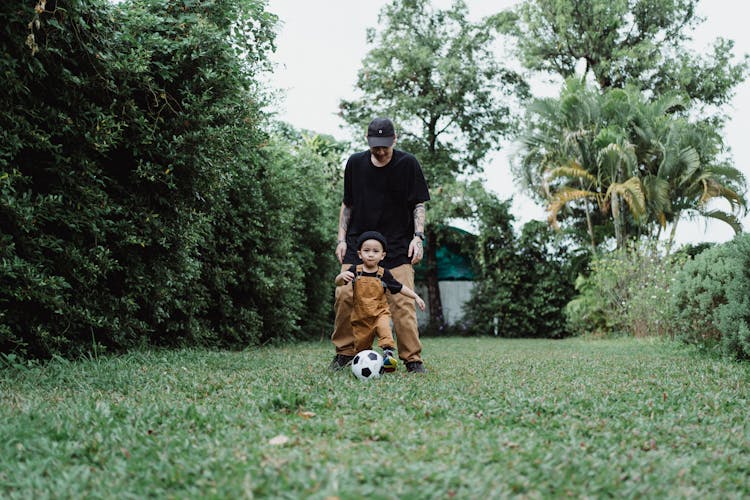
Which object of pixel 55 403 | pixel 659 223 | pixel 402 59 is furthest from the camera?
pixel 402 59

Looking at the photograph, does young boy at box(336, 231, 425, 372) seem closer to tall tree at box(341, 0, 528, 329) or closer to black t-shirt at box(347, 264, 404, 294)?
black t-shirt at box(347, 264, 404, 294)

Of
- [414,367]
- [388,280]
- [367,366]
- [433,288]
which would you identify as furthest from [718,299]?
[433,288]

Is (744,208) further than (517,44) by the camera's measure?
No

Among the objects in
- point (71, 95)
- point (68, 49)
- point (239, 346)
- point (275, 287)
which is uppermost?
point (68, 49)

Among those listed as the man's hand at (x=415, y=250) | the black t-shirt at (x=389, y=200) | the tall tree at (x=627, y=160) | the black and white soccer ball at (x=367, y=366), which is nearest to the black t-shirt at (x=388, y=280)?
the black t-shirt at (x=389, y=200)

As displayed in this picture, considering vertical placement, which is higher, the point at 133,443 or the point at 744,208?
the point at 744,208

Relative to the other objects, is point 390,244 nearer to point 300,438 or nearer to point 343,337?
point 343,337

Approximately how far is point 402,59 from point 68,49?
1710 centimetres

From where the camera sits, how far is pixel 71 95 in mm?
5199

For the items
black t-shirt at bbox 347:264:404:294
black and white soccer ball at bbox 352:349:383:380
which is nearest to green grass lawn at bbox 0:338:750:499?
black and white soccer ball at bbox 352:349:383:380

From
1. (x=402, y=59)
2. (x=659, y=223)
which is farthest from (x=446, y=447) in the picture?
(x=402, y=59)

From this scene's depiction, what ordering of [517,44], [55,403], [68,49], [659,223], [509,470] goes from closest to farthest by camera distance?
[509,470] → [55,403] → [68,49] → [659,223] → [517,44]

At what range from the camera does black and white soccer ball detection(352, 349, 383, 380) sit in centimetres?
484

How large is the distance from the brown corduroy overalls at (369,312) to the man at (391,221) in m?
0.11
